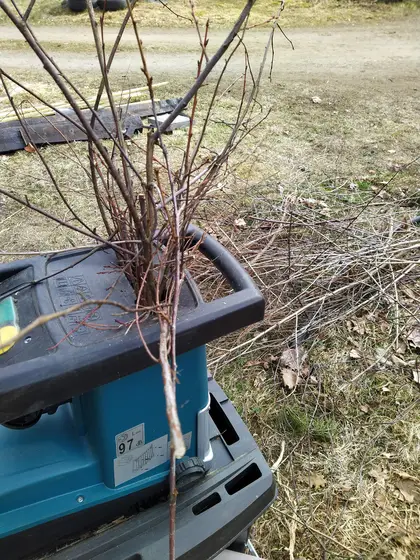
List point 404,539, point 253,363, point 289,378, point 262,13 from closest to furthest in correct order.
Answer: point 404,539
point 289,378
point 253,363
point 262,13

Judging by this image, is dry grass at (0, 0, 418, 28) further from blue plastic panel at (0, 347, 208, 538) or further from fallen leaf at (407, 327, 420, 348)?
blue plastic panel at (0, 347, 208, 538)

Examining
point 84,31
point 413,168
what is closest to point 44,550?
point 413,168

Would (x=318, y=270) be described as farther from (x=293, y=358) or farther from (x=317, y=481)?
(x=317, y=481)

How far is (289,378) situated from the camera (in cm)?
245

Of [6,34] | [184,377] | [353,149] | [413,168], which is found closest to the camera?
[184,377]

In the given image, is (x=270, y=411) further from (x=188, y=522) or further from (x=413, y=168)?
(x=413, y=168)

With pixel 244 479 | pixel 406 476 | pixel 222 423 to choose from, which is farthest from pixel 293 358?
pixel 244 479

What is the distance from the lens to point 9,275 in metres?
1.36

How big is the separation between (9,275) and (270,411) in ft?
4.74

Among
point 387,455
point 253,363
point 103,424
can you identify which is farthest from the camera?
point 253,363

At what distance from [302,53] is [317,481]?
716 cm

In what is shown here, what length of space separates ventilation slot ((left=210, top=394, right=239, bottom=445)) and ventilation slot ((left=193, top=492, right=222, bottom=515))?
0.19 meters

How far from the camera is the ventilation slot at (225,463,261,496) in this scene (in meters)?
1.54

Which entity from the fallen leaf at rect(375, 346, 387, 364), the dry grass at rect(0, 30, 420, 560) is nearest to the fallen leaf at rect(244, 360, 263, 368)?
the dry grass at rect(0, 30, 420, 560)
